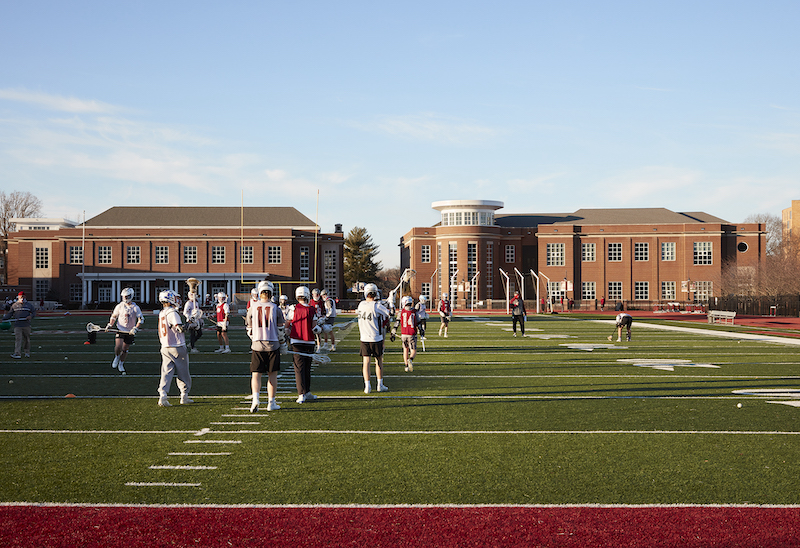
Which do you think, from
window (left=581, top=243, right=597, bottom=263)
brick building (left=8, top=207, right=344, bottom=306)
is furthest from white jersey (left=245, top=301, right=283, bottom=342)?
window (left=581, top=243, right=597, bottom=263)

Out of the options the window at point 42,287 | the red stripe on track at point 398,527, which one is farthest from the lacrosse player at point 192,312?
the window at point 42,287

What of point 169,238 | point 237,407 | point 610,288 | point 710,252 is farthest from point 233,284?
point 237,407

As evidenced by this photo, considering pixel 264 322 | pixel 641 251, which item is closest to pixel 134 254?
pixel 641 251

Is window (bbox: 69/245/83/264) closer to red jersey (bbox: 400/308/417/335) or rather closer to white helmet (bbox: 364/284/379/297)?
red jersey (bbox: 400/308/417/335)

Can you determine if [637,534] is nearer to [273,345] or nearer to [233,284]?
[273,345]

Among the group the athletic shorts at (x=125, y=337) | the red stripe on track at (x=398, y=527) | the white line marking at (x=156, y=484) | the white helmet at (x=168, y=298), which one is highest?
the white helmet at (x=168, y=298)

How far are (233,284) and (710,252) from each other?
4961cm

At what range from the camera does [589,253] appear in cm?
7775

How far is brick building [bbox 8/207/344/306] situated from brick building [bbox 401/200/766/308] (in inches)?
605

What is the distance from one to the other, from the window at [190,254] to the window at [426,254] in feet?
82.8

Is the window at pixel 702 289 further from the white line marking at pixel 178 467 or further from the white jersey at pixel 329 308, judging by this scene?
the white line marking at pixel 178 467

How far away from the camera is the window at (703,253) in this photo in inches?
2953

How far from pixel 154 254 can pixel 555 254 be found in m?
42.6

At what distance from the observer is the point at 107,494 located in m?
5.71
